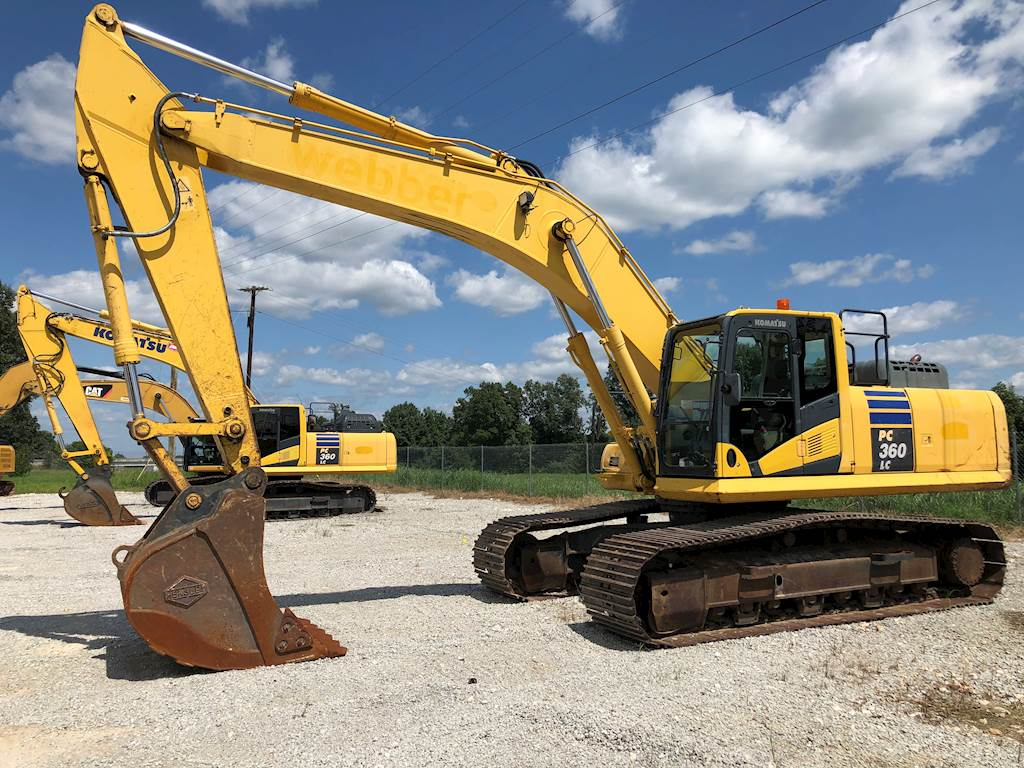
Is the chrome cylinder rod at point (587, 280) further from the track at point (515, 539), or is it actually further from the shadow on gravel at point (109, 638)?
the shadow on gravel at point (109, 638)

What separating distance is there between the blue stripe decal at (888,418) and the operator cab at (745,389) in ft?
1.75

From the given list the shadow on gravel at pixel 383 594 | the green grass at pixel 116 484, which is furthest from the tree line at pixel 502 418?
the shadow on gravel at pixel 383 594

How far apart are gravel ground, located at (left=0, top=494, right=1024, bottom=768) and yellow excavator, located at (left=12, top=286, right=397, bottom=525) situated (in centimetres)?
939

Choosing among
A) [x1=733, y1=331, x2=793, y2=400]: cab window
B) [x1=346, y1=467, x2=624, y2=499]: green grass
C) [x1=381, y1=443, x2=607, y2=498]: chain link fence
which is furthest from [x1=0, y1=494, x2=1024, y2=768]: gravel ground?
[x1=381, y1=443, x2=607, y2=498]: chain link fence

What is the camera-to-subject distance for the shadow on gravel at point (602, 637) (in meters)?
6.65

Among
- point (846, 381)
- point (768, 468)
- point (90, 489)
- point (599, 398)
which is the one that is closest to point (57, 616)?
point (599, 398)

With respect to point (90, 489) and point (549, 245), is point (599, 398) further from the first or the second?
point (90, 489)

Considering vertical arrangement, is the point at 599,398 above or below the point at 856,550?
above

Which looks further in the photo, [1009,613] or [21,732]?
[1009,613]

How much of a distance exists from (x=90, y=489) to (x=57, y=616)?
987 cm

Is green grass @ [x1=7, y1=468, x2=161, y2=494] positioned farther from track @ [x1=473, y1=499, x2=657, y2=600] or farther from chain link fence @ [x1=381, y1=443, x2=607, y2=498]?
track @ [x1=473, y1=499, x2=657, y2=600]

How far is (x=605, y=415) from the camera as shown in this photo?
876 cm

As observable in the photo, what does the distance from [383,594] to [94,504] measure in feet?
36.0

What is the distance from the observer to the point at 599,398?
8.66m
